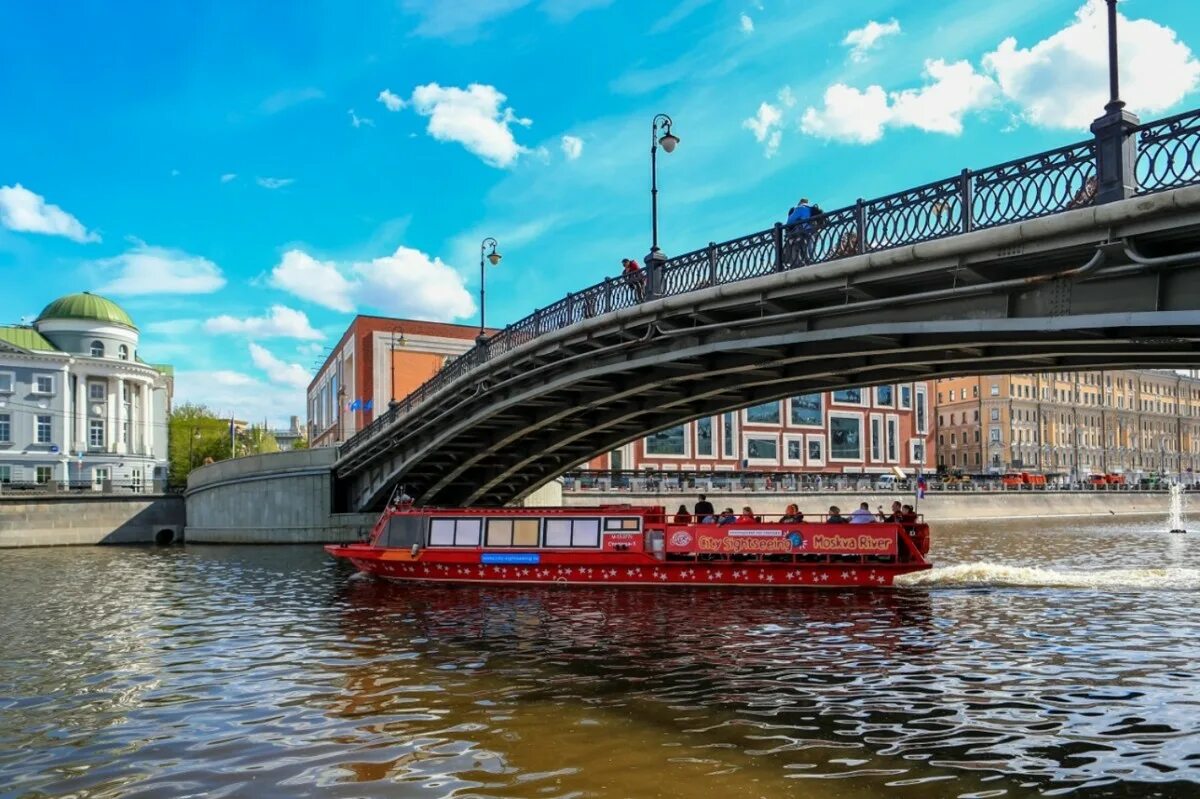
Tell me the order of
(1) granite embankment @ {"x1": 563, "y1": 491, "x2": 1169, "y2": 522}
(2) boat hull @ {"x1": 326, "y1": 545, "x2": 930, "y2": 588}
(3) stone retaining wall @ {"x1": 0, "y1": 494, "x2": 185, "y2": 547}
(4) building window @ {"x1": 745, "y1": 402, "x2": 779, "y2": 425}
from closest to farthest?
(2) boat hull @ {"x1": 326, "y1": 545, "x2": 930, "y2": 588} < (3) stone retaining wall @ {"x1": 0, "y1": 494, "x2": 185, "y2": 547} < (1) granite embankment @ {"x1": 563, "y1": 491, "x2": 1169, "y2": 522} < (4) building window @ {"x1": 745, "y1": 402, "x2": 779, "y2": 425}

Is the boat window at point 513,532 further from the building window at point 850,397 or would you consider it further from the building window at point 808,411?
the building window at point 850,397

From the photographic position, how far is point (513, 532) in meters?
27.1

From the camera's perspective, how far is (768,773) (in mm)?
9250

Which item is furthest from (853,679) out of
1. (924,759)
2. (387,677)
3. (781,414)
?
(781,414)

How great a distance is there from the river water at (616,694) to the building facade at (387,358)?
45493 mm

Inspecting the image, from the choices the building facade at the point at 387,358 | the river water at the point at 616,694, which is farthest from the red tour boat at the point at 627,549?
the building facade at the point at 387,358

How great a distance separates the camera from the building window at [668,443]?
259 ft

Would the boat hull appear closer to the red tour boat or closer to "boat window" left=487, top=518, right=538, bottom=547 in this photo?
the red tour boat

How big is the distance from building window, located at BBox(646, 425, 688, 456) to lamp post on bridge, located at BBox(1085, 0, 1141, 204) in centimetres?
6557

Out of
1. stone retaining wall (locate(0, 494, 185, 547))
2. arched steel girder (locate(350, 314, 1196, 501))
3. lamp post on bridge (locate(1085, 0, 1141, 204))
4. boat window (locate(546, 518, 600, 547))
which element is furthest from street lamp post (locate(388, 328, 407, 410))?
lamp post on bridge (locate(1085, 0, 1141, 204))

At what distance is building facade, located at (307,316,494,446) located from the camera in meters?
68.9

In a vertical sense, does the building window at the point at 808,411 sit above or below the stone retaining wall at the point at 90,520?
above

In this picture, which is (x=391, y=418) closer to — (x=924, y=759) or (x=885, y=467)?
(x=924, y=759)

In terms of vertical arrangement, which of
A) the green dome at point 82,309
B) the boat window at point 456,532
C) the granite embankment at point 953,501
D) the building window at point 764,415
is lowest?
the granite embankment at point 953,501
